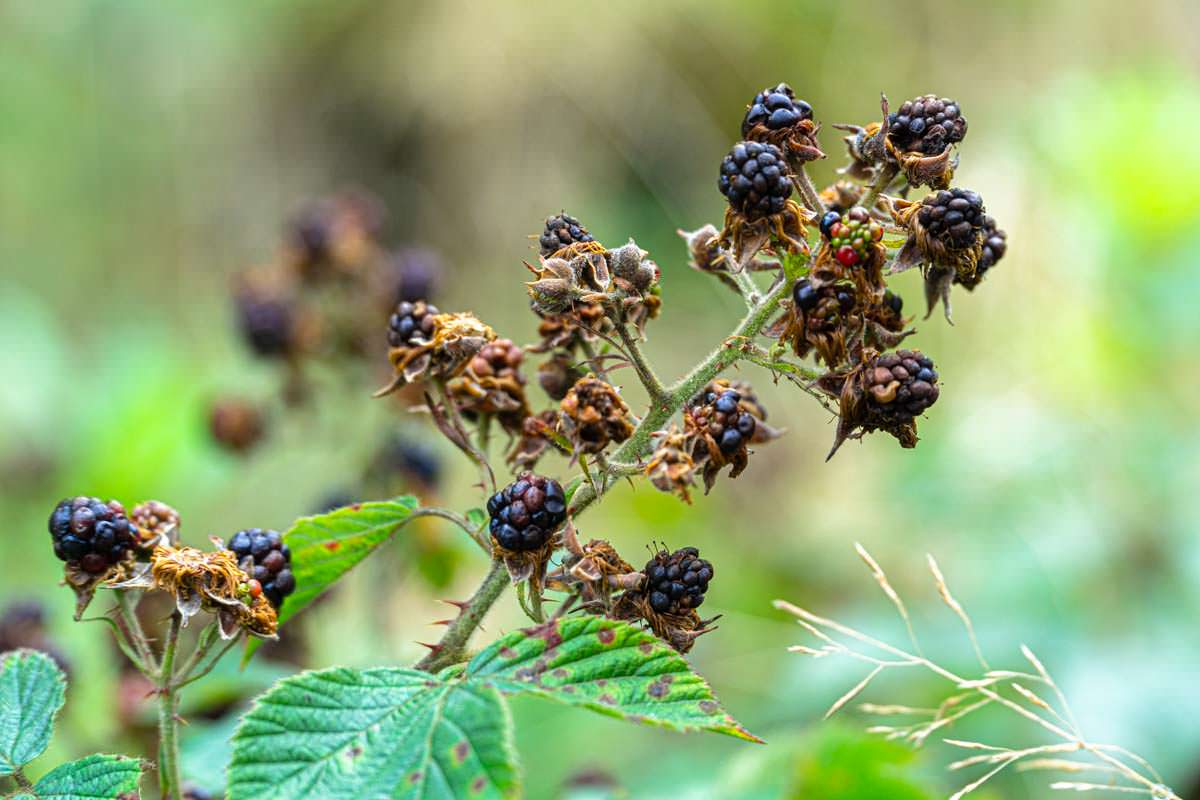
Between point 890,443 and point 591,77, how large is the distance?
13.0 feet

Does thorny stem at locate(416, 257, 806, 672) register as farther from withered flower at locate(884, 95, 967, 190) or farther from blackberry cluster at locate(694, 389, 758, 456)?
withered flower at locate(884, 95, 967, 190)

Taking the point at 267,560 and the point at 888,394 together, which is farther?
the point at 267,560

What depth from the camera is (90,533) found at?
152 centimetres

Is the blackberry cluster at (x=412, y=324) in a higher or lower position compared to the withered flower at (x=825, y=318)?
higher

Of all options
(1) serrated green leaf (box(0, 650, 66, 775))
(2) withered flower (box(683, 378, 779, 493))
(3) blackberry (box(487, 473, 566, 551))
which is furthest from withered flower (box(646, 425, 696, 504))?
(1) serrated green leaf (box(0, 650, 66, 775))

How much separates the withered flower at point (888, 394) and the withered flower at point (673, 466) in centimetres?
18

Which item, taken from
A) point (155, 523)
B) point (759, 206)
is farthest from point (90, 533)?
point (759, 206)

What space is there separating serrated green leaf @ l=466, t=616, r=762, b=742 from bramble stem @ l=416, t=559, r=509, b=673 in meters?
0.13

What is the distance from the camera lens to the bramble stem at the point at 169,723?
4.63 feet

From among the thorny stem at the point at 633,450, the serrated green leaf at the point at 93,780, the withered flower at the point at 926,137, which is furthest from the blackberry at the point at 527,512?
the withered flower at the point at 926,137

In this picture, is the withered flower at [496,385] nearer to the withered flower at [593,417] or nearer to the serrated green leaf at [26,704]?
the withered flower at [593,417]

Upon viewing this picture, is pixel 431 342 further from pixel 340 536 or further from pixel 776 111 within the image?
pixel 776 111

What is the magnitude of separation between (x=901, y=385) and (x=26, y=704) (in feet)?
4.06

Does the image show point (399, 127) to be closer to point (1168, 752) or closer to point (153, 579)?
point (1168, 752)
